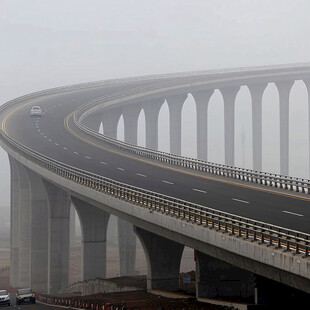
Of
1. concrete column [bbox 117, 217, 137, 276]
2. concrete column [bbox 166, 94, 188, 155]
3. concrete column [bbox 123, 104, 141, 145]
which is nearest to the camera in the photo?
concrete column [bbox 117, 217, 137, 276]

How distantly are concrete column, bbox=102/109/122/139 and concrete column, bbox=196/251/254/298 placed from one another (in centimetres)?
7909

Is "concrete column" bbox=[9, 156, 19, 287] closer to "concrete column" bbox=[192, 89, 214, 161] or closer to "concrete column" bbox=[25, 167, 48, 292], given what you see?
"concrete column" bbox=[25, 167, 48, 292]

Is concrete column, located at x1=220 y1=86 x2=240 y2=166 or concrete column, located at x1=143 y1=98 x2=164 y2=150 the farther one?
concrete column, located at x1=220 y1=86 x2=240 y2=166

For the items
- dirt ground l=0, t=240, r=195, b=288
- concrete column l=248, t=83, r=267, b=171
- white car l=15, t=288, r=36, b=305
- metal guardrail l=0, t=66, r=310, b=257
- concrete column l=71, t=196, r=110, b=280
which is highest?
concrete column l=248, t=83, r=267, b=171

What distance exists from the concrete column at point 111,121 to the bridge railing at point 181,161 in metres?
3.86

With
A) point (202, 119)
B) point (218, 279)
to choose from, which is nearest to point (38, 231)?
point (218, 279)

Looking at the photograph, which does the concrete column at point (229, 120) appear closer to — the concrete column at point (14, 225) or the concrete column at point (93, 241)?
the concrete column at point (14, 225)

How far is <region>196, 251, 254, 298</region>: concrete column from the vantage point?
42812mm

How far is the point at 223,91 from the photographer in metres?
136

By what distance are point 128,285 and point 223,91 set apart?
3269 inches

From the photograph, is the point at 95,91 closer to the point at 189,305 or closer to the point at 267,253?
the point at 189,305

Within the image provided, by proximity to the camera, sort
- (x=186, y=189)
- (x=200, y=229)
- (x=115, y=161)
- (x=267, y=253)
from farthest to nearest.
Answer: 1. (x=115, y=161)
2. (x=186, y=189)
3. (x=200, y=229)
4. (x=267, y=253)

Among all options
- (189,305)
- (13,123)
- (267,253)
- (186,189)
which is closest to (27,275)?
(13,123)

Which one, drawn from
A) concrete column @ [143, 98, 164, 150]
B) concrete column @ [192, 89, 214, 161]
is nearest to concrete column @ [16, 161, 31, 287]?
concrete column @ [143, 98, 164, 150]
